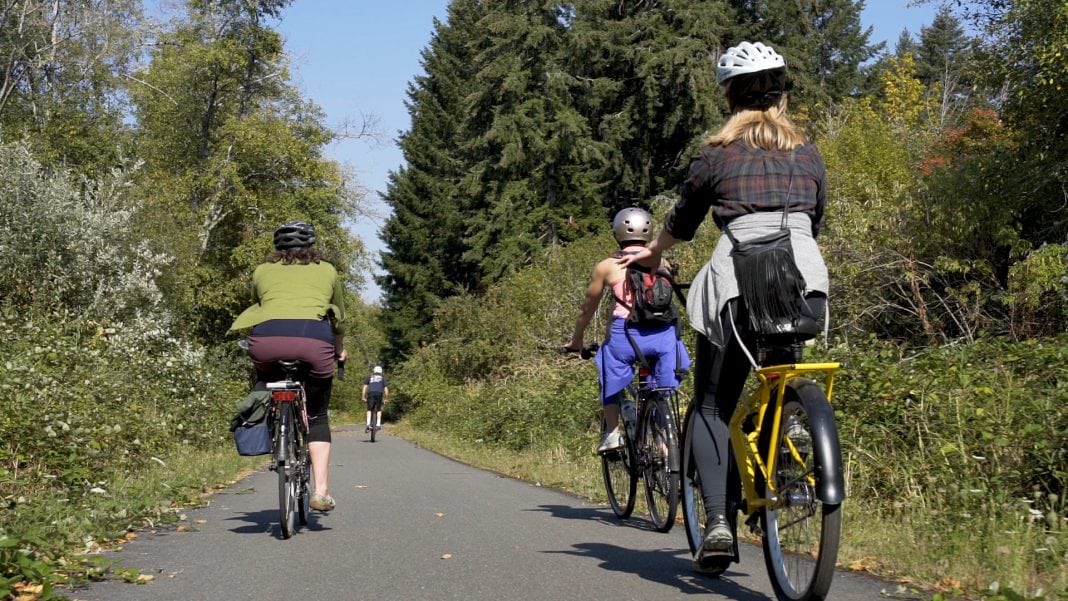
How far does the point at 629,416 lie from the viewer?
7059 mm

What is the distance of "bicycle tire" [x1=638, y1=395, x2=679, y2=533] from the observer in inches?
248

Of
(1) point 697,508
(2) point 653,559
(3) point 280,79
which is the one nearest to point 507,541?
(2) point 653,559

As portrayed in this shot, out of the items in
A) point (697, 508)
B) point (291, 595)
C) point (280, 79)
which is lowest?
point (291, 595)

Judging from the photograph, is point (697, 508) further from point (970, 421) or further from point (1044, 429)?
point (970, 421)

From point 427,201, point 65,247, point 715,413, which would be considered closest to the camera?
point 715,413

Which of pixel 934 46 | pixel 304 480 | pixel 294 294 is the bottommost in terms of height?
pixel 304 480

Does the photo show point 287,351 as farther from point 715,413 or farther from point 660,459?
point 715,413

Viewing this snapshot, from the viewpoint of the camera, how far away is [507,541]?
20.6ft

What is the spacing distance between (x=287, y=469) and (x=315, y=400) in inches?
21.5

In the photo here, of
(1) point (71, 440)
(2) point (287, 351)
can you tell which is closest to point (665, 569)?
(2) point (287, 351)

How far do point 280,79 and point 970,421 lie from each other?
34484 mm

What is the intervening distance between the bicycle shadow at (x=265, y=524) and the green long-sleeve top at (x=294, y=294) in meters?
1.31

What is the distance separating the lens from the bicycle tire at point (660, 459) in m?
6.31

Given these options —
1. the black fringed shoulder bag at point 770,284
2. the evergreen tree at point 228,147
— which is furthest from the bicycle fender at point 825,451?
the evergreen tree at point 228,147
